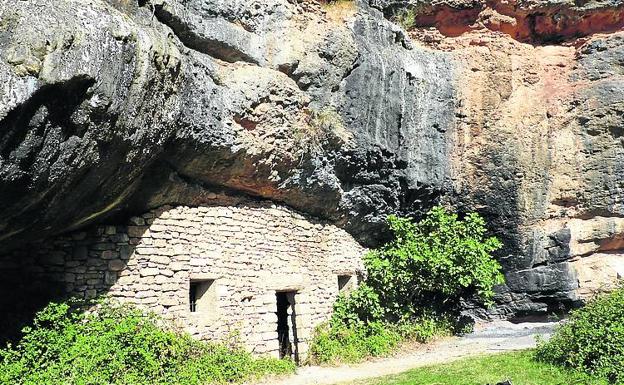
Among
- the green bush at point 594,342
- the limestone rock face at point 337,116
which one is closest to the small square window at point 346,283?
the limestone rock face at point 337,116

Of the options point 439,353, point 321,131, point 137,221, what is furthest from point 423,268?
point 137,221

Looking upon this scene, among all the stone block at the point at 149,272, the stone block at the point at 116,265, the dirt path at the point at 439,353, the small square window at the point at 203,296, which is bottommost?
the dirt path at the point at 439,353

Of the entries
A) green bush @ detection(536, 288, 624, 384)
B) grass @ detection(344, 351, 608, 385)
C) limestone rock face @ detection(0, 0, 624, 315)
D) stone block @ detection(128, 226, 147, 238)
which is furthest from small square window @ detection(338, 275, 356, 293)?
stone block @ detection(128, 226, 147, 238)

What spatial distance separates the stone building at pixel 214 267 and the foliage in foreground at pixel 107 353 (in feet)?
1.24

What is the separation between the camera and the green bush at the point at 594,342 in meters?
7.33

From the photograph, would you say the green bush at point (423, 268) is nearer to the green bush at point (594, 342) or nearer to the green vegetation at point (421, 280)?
the green vegetation at point (421, 280)

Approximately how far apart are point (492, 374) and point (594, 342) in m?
1.42

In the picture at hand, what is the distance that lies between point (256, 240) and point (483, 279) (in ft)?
16.5

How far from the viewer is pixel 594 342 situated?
7758mm

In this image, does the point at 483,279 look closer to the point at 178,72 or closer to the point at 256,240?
the point at 256,240

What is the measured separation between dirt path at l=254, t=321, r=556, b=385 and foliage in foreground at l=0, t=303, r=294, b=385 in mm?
1154

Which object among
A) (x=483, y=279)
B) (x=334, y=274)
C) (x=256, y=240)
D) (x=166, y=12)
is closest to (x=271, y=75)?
(x=166, y=12)

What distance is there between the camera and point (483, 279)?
1201 cm

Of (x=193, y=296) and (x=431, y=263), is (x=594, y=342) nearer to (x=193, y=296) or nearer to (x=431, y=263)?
(x=431, y=263)
